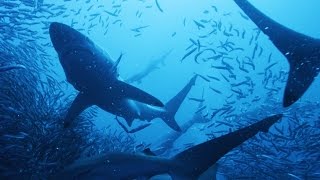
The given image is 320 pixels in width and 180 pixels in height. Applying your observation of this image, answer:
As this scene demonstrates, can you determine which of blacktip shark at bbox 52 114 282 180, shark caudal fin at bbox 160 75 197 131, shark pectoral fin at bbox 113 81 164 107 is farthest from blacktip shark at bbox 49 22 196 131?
shark caudal fin at bbox 160 75 197 131

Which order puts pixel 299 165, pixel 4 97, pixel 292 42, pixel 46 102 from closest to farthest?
pixel 292 42
pixel 4 97
pixel 46 102
pixel 299 165

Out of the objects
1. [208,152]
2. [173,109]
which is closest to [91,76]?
[208,152]

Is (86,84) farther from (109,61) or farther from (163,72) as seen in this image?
(163,72)

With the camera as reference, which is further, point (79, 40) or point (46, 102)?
point (46, 102)

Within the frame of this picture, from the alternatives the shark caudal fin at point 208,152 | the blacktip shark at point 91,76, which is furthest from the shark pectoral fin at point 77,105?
the shark caudal fin at point 208,152

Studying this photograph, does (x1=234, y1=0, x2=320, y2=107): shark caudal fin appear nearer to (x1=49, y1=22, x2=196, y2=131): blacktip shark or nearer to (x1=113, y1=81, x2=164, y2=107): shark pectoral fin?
(x1=49, y1=22, x2=196, y2=131): blacktip shark

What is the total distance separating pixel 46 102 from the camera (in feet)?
27.5

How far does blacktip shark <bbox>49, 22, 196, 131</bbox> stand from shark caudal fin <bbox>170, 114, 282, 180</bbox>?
5.28ft

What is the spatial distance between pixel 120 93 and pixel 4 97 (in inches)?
93.8

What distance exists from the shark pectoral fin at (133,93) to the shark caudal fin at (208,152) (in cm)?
187

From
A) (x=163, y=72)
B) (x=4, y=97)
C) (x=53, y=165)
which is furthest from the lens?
(x=163, y=72)

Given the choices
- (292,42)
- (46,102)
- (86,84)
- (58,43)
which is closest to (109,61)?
(86,84)

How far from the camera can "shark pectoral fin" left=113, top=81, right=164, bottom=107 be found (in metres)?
6.45

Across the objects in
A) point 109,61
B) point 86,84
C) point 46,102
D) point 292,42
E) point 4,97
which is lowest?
point 46,102
